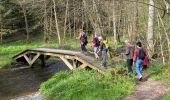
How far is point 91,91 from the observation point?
15.8 metres

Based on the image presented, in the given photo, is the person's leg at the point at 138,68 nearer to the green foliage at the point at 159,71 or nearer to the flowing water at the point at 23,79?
the green foliage at the point at 159,71

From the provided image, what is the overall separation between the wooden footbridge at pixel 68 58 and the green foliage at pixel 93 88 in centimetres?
196

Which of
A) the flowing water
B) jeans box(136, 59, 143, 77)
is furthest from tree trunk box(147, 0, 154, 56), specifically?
the flowing water

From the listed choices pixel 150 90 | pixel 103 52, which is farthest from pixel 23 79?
pixel 150 90

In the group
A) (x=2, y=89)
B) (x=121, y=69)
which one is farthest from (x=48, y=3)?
(x=121, y=69)

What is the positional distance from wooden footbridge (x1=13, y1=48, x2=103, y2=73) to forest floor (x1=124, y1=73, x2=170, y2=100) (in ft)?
11.0

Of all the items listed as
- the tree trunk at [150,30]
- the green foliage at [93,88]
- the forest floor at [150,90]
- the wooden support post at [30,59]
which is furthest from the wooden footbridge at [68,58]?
the forest floor at [150,90]

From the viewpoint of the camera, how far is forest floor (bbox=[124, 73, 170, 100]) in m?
14.7

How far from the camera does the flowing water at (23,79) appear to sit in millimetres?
22234

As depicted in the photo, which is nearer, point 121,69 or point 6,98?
point 121,69

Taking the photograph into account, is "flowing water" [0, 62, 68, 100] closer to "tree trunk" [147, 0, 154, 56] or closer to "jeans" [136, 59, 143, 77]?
"tree trunk" [147, 0, 154, 56]

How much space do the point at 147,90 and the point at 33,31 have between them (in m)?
47.3

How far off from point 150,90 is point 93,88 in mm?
2400

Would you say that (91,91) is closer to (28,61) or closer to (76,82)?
(76,82)
